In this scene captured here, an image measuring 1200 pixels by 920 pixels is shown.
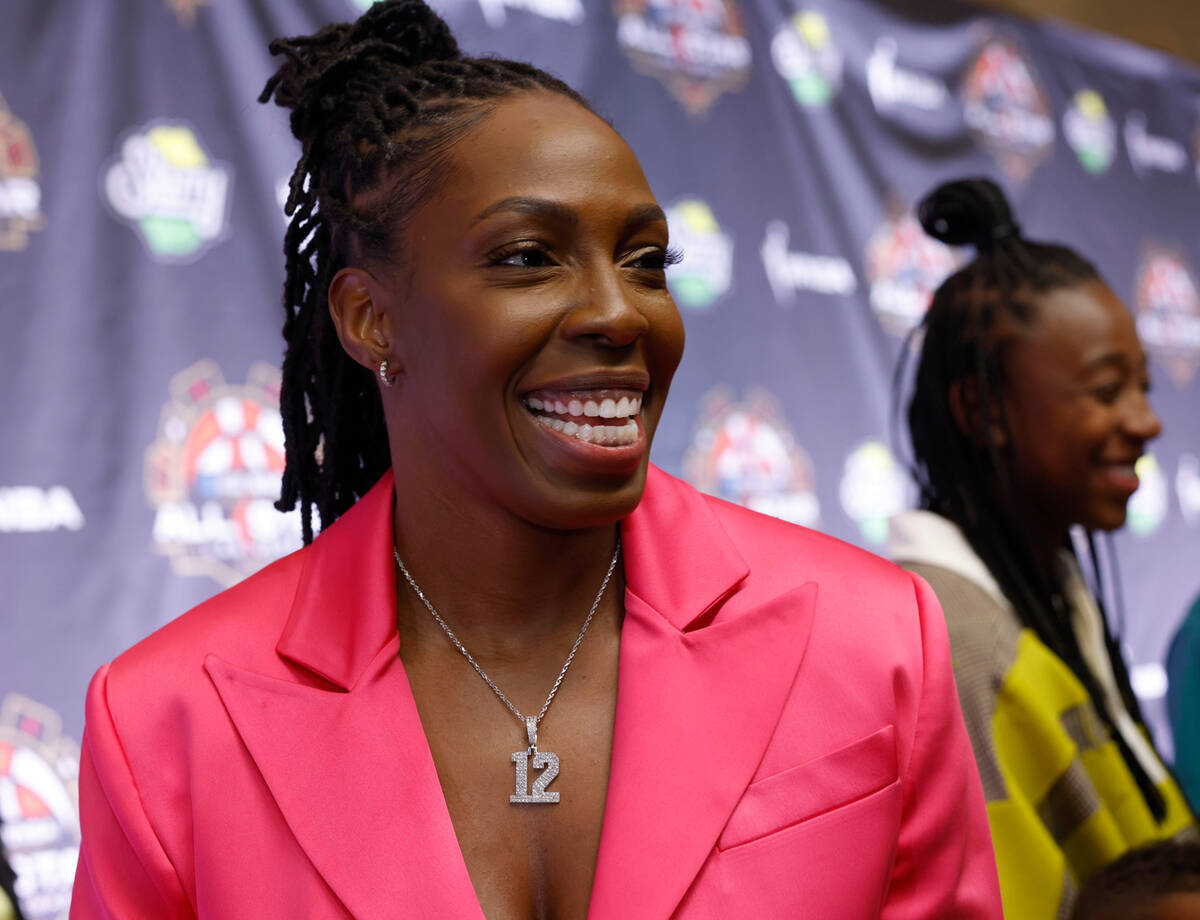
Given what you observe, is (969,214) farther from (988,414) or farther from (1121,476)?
(1121,476)

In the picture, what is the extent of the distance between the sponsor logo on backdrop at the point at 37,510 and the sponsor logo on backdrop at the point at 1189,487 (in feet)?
10.4

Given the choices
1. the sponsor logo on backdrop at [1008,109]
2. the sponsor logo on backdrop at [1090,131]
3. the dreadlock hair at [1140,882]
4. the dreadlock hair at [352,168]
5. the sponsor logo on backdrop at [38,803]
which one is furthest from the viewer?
the sponsor logo on backdrop at [1090,131]

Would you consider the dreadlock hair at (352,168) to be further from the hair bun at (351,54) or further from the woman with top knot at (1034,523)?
the woman with top knot at (1034,523)

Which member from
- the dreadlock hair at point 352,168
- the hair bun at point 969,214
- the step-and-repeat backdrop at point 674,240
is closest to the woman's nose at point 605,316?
the dreadlock hair at point 352,168

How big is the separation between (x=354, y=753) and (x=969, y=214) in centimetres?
134

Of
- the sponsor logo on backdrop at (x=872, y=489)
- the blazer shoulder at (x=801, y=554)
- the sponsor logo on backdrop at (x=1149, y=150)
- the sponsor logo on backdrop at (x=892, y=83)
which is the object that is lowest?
the sponsor logo on backdrop at (x=872, y=489)

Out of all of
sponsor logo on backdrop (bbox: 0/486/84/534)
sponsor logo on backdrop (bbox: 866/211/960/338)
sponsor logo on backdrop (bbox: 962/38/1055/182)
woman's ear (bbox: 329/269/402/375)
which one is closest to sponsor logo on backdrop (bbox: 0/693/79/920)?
sponsor logo on backdrop (bbox: 0/486/84/534)

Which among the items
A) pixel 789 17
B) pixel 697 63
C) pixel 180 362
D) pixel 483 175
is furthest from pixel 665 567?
pixel 789 17

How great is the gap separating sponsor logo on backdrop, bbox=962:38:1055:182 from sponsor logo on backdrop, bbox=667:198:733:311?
3.18 ft

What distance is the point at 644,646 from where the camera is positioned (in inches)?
41.1

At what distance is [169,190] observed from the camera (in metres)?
1.96

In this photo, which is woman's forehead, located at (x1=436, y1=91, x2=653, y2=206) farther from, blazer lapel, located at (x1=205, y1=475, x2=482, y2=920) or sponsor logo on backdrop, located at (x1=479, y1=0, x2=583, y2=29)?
sponsor logo on backdrop, located at (x1=479, y1=0, x2=583, y2=29)

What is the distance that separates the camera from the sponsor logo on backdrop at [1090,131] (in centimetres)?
349

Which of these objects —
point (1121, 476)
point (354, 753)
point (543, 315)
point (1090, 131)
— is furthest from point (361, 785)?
point (1090, 131)
